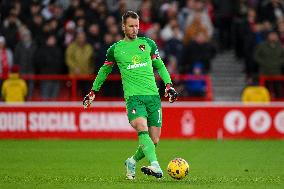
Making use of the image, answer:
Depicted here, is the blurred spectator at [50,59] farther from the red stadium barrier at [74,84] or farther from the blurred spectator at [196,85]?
the blurred spectator at [196,85]

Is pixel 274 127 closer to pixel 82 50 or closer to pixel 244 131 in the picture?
pixel 244 131

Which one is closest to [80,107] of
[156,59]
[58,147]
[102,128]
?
[102,128]

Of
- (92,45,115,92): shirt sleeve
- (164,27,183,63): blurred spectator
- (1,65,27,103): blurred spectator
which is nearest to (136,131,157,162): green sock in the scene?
(92,45,115,92): shirt sleeve

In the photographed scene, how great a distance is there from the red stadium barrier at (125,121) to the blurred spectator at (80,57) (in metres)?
0.87

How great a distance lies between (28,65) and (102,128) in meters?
2.71

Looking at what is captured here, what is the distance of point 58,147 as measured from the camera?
2003 centimetres

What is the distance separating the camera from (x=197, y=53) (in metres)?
23.3

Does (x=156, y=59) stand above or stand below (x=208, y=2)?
below

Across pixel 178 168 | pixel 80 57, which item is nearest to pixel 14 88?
pixel 80 57

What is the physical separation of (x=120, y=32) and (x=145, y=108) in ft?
40.2

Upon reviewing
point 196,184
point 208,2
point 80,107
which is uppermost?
point 208,2

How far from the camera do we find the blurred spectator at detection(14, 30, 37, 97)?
76.3 ft

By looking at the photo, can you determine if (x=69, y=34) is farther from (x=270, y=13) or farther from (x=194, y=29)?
(x=270, y=13)

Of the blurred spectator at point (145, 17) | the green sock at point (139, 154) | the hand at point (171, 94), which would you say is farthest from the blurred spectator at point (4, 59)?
the hand at point (171, 94)
